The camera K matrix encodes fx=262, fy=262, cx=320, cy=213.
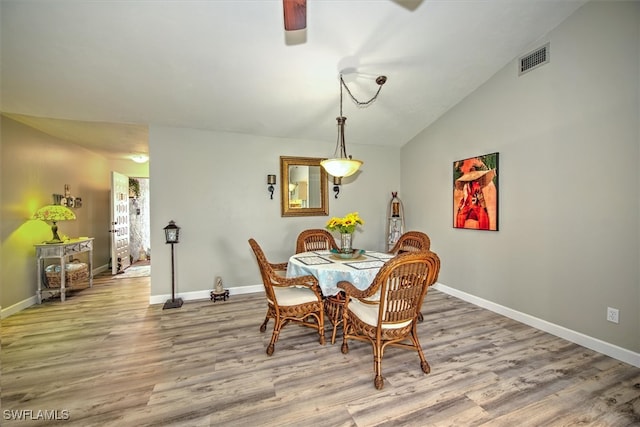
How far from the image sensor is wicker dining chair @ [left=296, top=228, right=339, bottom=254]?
12.0 feet

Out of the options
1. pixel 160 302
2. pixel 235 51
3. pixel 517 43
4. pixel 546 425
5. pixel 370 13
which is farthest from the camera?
pixel 160 302

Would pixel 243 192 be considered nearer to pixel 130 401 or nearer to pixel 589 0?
pixel 130 401

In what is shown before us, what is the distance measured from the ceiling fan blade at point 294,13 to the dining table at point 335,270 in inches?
74.0

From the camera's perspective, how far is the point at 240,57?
9.09ft

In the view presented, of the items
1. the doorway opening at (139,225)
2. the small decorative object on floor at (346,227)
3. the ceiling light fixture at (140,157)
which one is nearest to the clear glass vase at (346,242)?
the small decorative object on floor at (346,227)

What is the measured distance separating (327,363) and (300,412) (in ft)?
1.89

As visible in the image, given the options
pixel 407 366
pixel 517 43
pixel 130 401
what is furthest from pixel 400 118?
pixel 130 401

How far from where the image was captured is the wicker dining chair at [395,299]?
6.14 ft

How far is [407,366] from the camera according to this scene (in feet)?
7.34

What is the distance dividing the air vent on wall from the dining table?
2723mm

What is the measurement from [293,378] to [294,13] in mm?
2548

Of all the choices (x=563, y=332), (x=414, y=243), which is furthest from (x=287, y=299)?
(x=563, y=332)

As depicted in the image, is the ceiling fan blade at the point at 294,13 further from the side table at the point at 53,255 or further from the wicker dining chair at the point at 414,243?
the side table at the point at 53,255

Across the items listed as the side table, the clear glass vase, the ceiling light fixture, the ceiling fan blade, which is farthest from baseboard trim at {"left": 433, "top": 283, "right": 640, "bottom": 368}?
the ceiling light fixture
